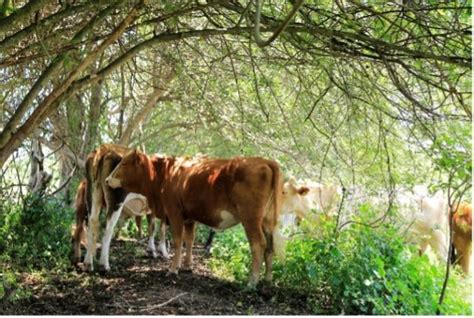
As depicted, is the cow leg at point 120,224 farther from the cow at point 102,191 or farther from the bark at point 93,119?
the cow at point 102,191

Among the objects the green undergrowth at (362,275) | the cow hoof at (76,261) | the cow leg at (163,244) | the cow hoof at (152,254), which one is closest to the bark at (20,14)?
the green undergrowth at (362,275)

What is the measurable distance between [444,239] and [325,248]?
3760 mm

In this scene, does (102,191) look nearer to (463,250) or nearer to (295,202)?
(295,202)

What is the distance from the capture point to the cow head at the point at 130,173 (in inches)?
258

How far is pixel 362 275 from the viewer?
16.0ft

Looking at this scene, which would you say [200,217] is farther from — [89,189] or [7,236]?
[7,236]

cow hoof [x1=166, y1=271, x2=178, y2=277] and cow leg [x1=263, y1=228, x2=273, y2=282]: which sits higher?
cow leg [x1=263, y1=228, x2=273, y2=282]

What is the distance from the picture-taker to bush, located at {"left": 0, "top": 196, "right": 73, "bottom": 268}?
20.5 feet

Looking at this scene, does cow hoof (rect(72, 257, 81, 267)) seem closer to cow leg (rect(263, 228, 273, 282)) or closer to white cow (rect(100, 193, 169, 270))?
white cow (rect(100, 193, 169, 270))

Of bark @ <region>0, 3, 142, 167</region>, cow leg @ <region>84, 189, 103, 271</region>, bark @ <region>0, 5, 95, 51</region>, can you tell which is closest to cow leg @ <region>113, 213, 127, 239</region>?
cow leg @ <region>84, 189, 103, 271</region>

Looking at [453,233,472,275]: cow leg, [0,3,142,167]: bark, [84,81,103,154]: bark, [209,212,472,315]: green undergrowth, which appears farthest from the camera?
[84,81,103,154]: bark

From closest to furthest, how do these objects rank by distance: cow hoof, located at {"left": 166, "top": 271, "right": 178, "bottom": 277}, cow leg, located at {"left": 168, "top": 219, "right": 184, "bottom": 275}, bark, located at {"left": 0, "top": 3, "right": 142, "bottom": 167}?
bark, located at {"left": 0, "top": 3, "right": 142, "bottom": 167} → cow hoof, located at {"left": 166, "top": 271, "right": 178, "bottom": 277} → cow leg, located at {"left": 168, "top": 219, "right": 184, "bottom": 275}

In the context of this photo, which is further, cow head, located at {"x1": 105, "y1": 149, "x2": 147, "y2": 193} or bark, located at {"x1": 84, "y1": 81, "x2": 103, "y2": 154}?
bark, located at {"x1": 84, "y1": 81, "x2": 103, "y2": 154}

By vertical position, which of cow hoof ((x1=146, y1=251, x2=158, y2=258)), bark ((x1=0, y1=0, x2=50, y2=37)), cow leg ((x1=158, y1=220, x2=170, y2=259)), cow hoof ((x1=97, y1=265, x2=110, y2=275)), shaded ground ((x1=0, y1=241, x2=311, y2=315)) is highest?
bark ((x1=0, y1=0, x2=50, y2=37))
